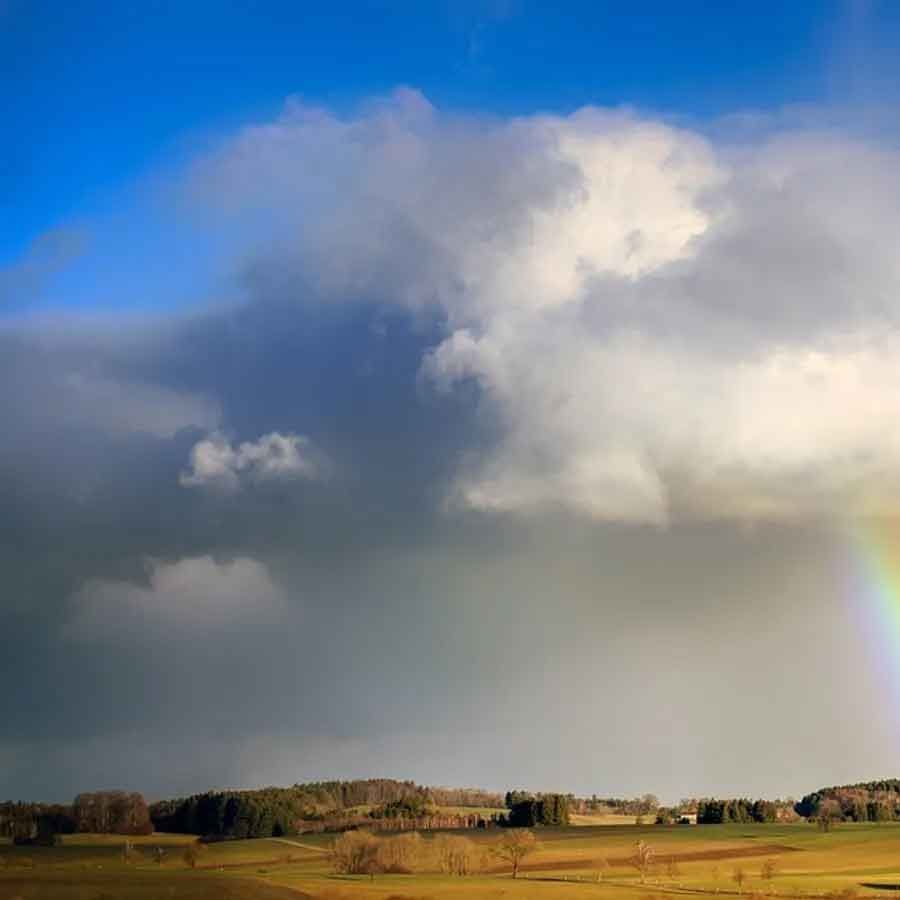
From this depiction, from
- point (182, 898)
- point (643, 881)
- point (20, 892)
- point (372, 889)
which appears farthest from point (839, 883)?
point (20, 892)

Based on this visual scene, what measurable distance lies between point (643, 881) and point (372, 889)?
48.2 m

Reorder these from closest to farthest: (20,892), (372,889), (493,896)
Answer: (20,892), (493,896), (372,889)

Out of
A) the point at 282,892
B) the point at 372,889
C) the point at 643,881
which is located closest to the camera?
the point at 282,892

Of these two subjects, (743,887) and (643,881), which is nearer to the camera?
Answer: (743,887)

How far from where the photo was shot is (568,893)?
546 ft

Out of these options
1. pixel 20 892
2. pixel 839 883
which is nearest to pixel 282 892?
pixel 20 892

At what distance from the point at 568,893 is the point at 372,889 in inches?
1141

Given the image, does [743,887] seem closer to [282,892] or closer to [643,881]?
[643,881]

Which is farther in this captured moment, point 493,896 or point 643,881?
point 643,881

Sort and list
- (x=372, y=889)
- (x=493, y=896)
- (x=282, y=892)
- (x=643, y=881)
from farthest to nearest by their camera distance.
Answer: (x=643, y=881), (x=372, y=889), (x=493, y=896), (x=282, y=892)

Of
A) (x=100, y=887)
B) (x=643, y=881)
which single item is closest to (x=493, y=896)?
(x=643, y=881)

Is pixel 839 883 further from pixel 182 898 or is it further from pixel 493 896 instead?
pixel 182 898

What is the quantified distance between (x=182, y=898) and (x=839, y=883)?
10606cm

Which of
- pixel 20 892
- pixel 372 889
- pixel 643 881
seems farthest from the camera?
pixel 643 881
